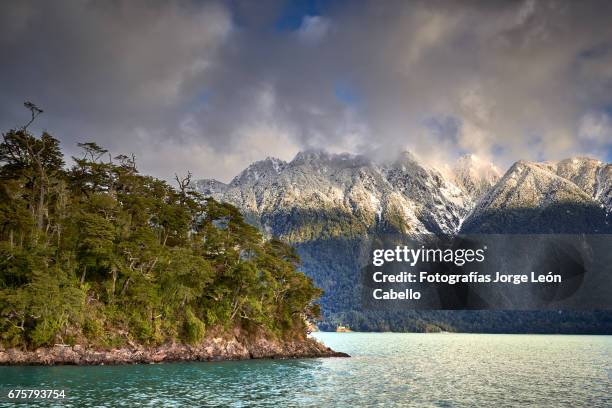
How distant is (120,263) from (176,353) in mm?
17715

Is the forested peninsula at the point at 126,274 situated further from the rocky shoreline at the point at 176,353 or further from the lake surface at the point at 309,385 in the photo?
the lake surface at the point at 309,385

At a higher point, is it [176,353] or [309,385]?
[176,353]

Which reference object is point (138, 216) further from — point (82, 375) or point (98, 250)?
point (82, 375)

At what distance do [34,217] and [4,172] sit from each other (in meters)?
10.9

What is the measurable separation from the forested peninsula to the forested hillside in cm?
19

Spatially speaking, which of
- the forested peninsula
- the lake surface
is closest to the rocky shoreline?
the forested peninsula

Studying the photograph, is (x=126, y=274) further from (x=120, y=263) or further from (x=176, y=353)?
(x=176, y=353)

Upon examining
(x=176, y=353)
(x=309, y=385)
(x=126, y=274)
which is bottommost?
(x=309, y=385)

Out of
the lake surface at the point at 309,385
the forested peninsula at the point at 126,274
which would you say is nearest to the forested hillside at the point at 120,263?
the forested peninsula at the point at 126,274

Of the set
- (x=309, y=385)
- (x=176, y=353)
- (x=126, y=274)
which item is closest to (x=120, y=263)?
(x=126, y=274)

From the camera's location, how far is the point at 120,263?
80562mm

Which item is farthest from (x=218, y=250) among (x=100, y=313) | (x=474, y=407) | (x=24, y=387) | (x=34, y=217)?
(x=474, y=407)

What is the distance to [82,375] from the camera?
60.5m

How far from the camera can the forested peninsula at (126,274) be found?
2840 inches
